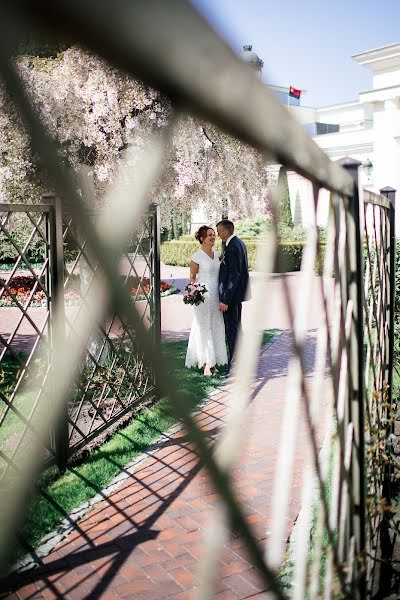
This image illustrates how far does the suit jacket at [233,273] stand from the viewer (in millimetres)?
6984

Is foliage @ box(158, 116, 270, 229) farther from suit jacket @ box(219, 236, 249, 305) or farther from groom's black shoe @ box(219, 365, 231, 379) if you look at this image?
groom's black shoe @ box(219, 365, 231, 379)

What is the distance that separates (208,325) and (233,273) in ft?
2.98

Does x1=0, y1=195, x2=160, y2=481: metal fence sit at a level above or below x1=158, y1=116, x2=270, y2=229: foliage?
below

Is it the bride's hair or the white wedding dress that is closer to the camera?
the bride's hair

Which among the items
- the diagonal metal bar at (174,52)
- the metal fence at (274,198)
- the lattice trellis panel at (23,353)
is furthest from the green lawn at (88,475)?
the diagonal metal bar at (174,52)

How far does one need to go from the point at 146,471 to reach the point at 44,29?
14.6 feet

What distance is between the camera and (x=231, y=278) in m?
7.16

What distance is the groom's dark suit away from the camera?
23.0 feet

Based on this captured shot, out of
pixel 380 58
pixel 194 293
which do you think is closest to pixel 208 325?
pixel 194 293

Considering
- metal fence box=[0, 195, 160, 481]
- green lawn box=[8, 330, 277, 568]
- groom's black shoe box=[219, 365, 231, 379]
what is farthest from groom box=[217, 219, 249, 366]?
green lawn box=[8, 330, 277, 568]

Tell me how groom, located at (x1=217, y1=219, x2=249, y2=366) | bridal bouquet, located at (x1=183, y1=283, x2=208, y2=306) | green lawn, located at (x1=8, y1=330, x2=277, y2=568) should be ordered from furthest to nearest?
bridal bouquet, located at (x1=183, y1=283, x2=208, y2=306)
groom, located at (x1=217, y1=219, x2=249, y2=366)
green lawn, located at (x1=8, y1=330, x2=277, y2=568)

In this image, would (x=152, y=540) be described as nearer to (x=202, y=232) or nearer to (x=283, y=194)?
(x=283, y=194)

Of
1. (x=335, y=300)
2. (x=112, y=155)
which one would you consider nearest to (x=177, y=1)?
(x=335, y=300)

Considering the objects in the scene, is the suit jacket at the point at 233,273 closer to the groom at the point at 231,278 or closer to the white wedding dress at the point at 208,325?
the groom at the point at 231,278
